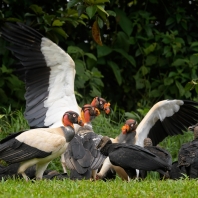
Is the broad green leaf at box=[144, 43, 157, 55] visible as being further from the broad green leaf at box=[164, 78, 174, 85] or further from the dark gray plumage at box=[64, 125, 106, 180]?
the dark gray plumage at box=[64, 125, 106, 180]

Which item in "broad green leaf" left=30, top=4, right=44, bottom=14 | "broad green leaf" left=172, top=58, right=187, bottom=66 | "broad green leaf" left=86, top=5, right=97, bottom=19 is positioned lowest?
"broad green leaf" left=172, top=58, right=187, bottom=66

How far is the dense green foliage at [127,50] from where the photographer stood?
11695mm

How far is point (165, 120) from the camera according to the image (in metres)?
10.2

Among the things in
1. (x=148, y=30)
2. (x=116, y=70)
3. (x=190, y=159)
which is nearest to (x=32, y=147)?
(x=190, y=159)

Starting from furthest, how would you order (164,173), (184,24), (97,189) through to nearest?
1. (184,24)
2. (164,173)
3. (97,189)

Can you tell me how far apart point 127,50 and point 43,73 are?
267cm

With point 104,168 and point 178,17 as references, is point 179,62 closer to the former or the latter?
point 178,17

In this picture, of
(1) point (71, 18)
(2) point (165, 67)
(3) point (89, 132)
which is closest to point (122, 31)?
(2) point (165, 67)

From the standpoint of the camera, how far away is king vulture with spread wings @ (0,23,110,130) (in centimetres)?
1025

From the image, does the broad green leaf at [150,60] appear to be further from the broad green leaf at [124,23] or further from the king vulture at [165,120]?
the king vulture at [165,120]

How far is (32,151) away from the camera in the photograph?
26.1 ft

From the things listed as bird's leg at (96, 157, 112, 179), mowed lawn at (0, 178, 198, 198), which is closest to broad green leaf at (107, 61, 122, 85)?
bird's leg at (96, 157, 112, 179)

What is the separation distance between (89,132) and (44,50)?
1.67 meters

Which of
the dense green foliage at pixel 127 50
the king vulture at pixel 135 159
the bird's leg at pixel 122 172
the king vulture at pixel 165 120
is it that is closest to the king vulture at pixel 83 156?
the bird's leg at pixel 122 172
